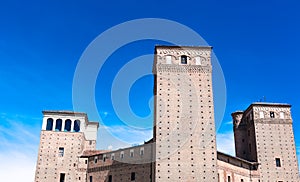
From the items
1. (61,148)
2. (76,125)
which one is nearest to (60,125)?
(76,125)

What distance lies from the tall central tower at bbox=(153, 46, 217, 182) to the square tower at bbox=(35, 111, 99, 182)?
10052mm

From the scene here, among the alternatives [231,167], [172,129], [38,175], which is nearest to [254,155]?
[231,167]

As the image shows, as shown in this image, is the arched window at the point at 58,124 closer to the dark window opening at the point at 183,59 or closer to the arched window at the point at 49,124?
the arched window at the point at 49,124

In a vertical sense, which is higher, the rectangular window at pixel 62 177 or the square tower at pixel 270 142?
the square tower at pixel 270 142

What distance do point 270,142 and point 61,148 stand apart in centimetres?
1934

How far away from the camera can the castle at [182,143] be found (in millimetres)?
23922

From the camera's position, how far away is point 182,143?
947 inches

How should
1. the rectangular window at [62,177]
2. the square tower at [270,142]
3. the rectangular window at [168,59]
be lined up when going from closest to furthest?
the rectangular window at [168,59] < the square tower at [270,142] < the rectangular window at [62,177]

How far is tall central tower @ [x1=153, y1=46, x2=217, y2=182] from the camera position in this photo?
23.5 metres

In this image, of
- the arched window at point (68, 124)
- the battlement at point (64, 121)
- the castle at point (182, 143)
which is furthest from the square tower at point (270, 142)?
the arched window at point (68, 124)

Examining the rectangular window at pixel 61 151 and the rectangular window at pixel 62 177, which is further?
the rectangular window at pixel 61 151

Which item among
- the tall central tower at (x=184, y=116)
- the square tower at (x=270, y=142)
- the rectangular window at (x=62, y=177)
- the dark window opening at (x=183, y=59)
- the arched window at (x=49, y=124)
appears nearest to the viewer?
the tall central tower at (x=184, y=116)

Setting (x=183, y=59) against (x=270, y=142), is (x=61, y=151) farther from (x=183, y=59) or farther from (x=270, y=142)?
(x=270, y=142)

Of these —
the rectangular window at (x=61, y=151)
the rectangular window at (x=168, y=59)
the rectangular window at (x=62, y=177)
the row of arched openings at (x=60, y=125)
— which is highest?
the rectangular window at (x=168, y=59)
